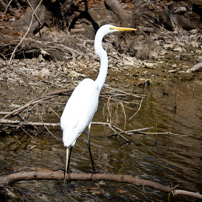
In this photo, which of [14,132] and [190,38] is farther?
[190,38]

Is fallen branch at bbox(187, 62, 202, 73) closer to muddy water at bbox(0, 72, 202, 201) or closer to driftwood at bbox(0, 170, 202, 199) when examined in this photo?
muddy water at bbox(0, 72, 202, 201)

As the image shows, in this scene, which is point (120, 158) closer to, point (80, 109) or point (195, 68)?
point (80, 109)

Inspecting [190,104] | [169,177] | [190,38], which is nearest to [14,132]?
[169,177]

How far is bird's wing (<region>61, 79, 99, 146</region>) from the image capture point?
364cm

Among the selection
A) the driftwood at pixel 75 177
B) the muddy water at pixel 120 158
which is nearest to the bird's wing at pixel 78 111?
the driftwood at pixel 75 177

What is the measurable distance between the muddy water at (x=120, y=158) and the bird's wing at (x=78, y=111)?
77cm

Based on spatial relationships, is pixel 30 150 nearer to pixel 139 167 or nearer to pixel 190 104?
pixel 139 167

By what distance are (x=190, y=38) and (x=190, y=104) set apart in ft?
20.1

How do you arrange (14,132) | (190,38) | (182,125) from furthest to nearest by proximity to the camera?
(190,38) → (182,125) → (14,132)

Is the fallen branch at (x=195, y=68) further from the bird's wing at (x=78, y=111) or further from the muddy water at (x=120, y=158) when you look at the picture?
the bird's wing at (x=78, y=111)

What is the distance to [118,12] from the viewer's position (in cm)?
1073

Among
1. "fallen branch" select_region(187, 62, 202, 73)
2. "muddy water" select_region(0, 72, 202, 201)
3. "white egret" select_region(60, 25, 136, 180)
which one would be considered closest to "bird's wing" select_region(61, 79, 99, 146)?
"white egret" select_region(60, 25, 136, 180)

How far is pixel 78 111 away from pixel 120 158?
1407 millimetres

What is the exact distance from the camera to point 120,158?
4820 millimetres
